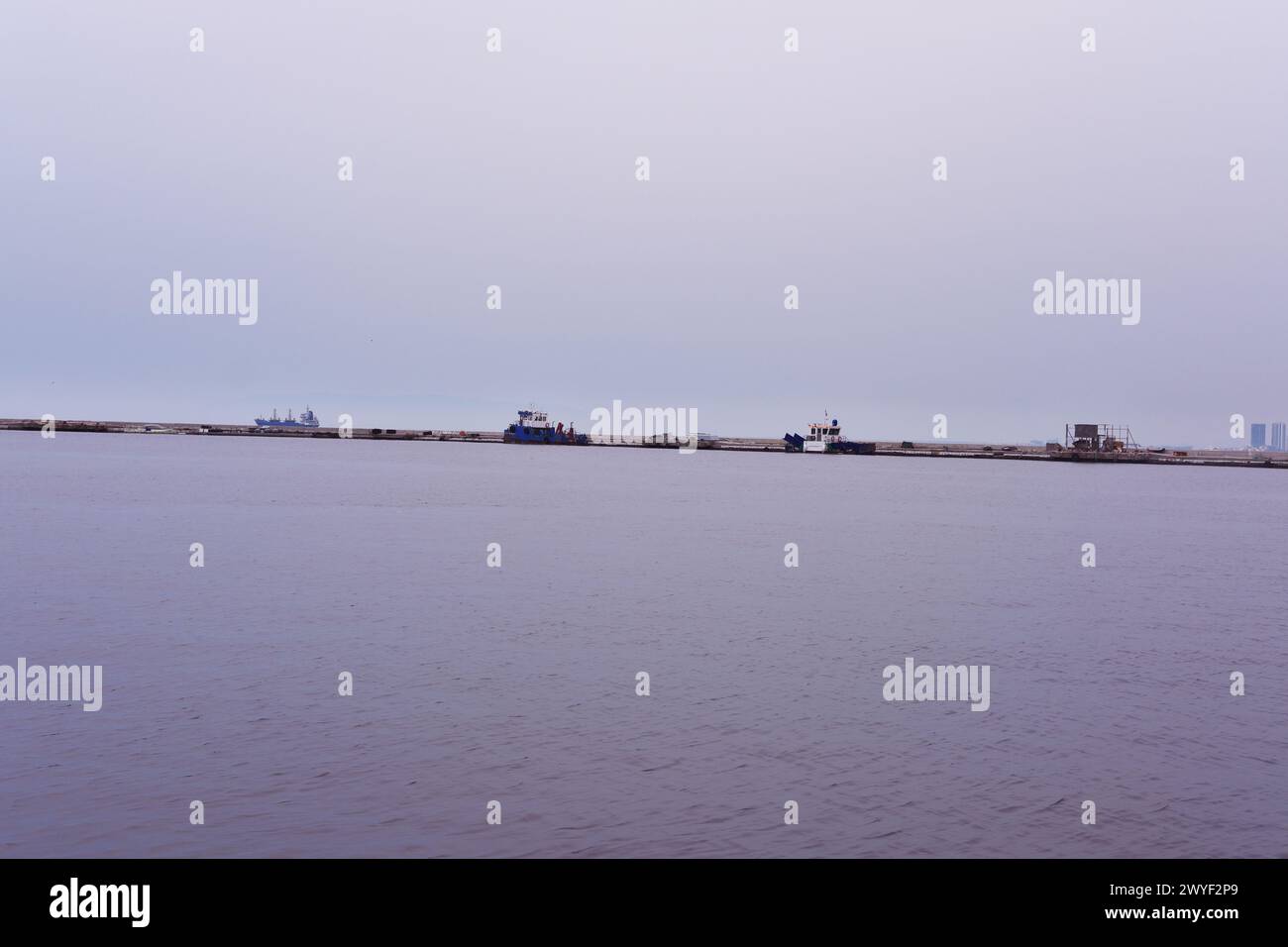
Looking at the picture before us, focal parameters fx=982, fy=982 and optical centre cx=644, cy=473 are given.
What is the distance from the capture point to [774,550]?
51.7 meters

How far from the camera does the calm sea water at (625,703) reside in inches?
563

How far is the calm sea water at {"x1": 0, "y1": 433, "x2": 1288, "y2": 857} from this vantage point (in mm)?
14312

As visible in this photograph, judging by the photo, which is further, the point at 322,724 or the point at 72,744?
the point at 322,724

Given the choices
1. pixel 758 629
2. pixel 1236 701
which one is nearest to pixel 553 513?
pixel 758 629

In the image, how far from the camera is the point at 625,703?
2098 centimetres

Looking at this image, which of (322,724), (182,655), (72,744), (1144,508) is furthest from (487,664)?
(1144,508)

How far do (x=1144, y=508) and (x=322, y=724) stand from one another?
98.5 meters
